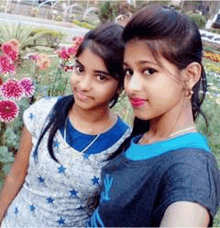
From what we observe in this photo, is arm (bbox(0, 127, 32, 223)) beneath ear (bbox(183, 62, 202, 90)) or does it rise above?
beneath

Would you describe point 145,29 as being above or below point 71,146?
above

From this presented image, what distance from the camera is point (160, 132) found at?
0.99 meters

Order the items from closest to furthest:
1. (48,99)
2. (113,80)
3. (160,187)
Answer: (160,187)
(113,80)
(48,99)

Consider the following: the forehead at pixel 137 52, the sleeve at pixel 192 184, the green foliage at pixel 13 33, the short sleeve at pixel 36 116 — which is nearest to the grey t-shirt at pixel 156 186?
the sleeve at pixel 192 184

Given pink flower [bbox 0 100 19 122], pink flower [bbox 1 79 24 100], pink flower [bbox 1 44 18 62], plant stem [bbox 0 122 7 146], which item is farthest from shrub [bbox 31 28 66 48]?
pink flower [bbox 0 100 19 122]

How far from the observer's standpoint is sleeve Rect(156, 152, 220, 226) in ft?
2.43

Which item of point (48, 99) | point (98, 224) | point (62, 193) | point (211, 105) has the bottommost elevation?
point (211, 105)

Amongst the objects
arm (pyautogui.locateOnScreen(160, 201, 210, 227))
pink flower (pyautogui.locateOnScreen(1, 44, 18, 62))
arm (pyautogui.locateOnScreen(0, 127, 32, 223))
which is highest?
arm (pyautogui.locateOnScreen(160, 201, 210, 227))

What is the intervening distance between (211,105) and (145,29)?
3944 mm

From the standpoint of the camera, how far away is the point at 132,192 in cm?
88

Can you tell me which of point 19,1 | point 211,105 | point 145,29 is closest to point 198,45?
point 145,29

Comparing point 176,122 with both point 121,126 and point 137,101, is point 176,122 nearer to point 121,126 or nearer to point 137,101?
point 137,101

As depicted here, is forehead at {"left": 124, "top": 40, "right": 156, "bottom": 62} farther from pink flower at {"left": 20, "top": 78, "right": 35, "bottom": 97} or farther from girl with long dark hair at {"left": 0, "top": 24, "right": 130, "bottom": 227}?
Answer: pink flower at {"left": 20, "top": 78, "right": 35, "bottom": 97}

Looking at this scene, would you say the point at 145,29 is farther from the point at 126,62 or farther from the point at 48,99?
the point at 48,99
